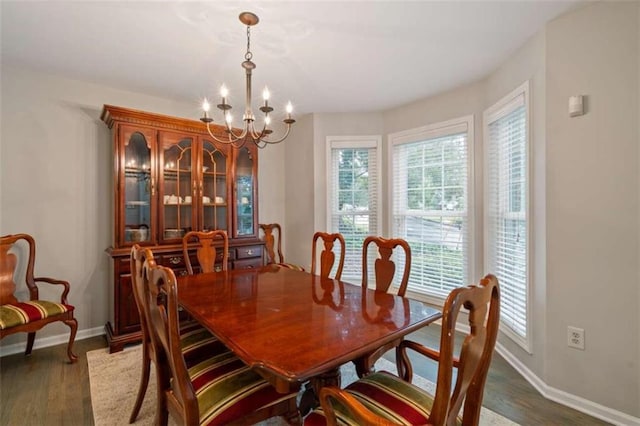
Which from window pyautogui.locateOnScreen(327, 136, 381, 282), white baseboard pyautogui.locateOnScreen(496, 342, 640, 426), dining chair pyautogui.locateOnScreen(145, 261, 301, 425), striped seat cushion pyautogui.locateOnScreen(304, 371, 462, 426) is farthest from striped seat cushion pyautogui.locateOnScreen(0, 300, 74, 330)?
white baseboard pyautogui.locateOnScreen(496, 342, 640, 426)

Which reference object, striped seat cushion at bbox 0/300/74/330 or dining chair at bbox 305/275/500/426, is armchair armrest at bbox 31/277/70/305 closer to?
striped seat cushion at bbox 0/300/74/330

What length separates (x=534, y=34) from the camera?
2188 mm

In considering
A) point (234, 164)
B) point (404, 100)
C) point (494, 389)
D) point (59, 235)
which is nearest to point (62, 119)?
point (59, 235)

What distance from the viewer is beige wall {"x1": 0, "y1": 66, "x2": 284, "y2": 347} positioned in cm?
268

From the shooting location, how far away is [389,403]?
4.07 feet

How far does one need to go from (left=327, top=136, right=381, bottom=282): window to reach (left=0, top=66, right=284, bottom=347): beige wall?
224 centimetres

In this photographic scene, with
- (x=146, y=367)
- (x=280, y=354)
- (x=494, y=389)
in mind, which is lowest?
(x=494, y=389)

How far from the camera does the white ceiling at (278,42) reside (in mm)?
1915

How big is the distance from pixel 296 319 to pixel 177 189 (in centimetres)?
231

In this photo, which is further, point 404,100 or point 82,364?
point 404,100

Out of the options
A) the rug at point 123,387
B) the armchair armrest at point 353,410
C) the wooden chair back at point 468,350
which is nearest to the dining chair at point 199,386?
the armchair armrest at point 353,410

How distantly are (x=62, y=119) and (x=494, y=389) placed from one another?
4.21 meters

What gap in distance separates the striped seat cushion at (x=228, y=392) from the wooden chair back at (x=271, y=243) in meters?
2.42

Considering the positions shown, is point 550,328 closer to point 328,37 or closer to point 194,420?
point 194,420
